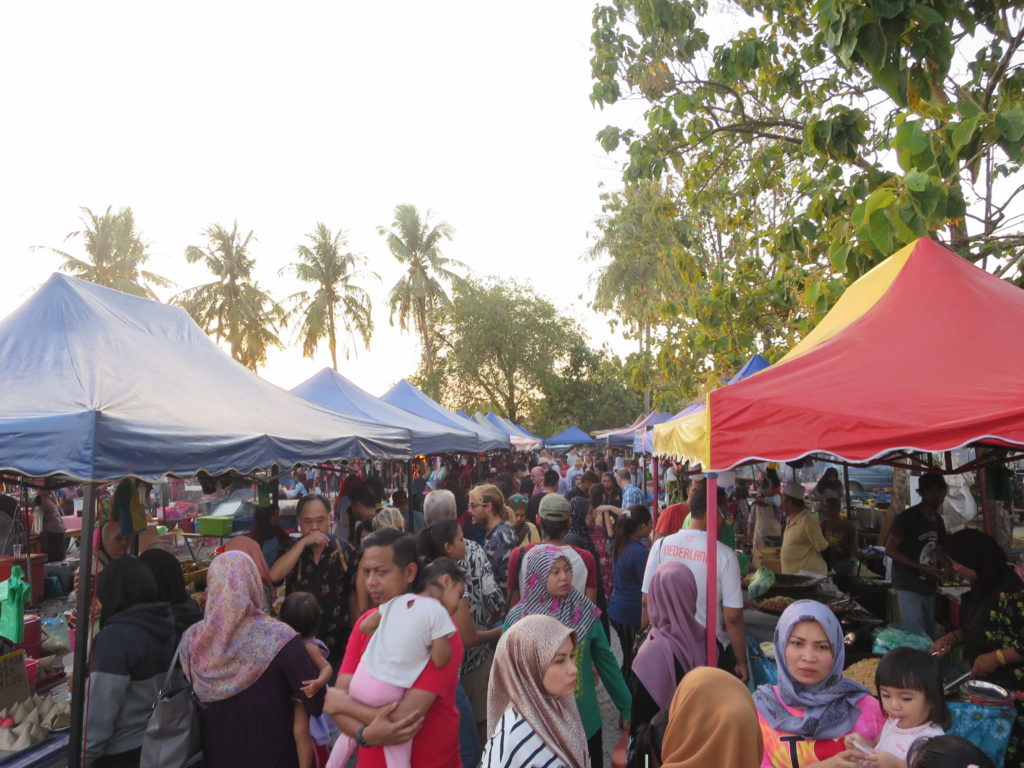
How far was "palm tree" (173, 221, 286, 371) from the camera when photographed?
28.3 m

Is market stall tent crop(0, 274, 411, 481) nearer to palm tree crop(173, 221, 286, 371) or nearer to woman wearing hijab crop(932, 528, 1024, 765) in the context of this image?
woman wearing hijab crop(932, 528, 1024, 765)

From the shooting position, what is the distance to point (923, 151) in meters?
4.18

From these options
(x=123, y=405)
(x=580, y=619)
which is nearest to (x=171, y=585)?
(x=123, y=405)

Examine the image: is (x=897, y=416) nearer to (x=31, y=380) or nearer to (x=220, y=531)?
(x=31, y=380)

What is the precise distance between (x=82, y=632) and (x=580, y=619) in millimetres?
2813

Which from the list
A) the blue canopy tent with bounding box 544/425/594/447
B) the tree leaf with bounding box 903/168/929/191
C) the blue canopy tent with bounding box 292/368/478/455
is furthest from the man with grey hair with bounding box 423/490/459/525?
the blue canopy tent with bounding box 544/425/594/447

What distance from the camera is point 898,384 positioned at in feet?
11.3

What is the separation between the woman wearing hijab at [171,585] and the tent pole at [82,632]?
29cm

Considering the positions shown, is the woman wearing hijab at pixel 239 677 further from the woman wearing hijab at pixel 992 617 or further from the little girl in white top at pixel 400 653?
the woman wearing hijab at pixel 992 617

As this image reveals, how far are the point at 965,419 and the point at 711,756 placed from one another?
2026mm

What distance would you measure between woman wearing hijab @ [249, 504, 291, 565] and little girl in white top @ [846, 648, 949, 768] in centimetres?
506

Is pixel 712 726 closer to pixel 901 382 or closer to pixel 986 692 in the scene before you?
pixel 901 382

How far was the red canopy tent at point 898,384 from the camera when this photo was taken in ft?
10.3

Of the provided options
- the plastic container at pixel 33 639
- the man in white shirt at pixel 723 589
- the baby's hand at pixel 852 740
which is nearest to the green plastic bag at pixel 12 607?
the plastic container at pixel 33 639
